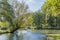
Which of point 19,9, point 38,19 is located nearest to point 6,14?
point 19,9

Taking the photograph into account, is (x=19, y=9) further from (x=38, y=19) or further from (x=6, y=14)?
(x=38, y=19)

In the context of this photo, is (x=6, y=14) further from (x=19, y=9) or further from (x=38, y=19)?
(x=38, y=19)

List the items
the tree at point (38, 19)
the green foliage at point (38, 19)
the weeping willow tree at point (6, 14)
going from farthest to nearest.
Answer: the green foliage at point (38, 19) → the tree at point (38, 19) → the weeping willow tree at point (6, 14)

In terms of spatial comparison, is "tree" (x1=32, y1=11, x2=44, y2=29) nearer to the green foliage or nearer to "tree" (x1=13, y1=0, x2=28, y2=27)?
the green foliage

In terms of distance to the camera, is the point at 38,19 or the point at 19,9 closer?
the point at 19,9

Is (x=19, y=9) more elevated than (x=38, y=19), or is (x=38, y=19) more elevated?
(x=19, y=9)

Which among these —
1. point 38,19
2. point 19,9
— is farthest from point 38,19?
point 19,9

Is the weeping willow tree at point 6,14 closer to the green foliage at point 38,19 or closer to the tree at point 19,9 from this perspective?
the tree at point 19,9

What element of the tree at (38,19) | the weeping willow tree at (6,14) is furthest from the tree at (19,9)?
the tree at (38,19)

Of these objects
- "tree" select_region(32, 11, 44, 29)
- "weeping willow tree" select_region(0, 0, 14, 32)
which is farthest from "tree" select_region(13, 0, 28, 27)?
"tree" select_region(32, 11, 44, 29)

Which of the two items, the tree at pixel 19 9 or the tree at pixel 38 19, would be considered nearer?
the tree at pixel 19 9

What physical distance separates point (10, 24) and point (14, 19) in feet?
3.88

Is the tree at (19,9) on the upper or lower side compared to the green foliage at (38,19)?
upper

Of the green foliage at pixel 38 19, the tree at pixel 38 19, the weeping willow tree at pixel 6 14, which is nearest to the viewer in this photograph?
the weeping willow tree at pixel 6 14
